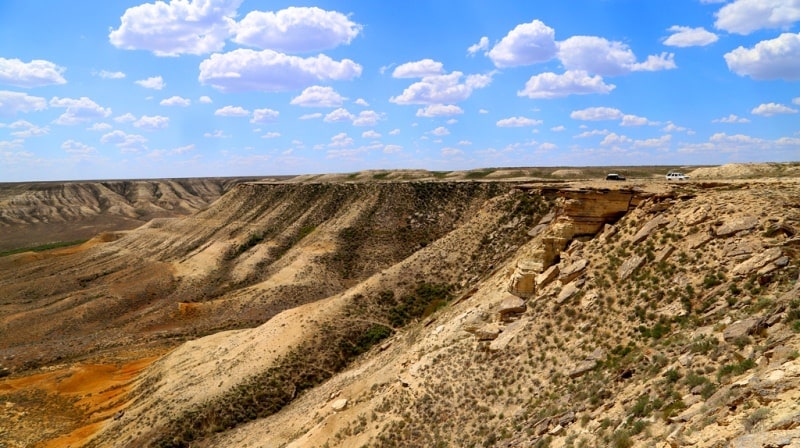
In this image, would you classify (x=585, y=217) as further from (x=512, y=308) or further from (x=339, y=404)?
(x=339, y=404)

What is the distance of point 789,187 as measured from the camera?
18.5 metres

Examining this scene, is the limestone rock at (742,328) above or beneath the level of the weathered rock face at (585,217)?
beneath

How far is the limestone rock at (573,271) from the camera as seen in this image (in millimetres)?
19469

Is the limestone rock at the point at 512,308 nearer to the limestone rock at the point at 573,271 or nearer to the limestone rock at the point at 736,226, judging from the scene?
the limestone rock at the point at 573,271

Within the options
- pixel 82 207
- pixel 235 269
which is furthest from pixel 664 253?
pixel 82 207

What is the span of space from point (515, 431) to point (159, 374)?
27.1m

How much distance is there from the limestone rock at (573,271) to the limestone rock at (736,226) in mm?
4779

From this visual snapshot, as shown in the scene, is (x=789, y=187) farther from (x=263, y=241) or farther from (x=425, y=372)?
(x=263, y=241)

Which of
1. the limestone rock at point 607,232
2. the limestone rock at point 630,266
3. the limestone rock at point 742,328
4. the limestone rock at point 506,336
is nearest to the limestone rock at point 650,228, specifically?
the limestone rock at point 630,266

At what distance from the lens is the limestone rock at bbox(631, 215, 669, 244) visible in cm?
1859

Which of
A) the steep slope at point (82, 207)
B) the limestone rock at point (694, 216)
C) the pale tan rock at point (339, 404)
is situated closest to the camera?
the limestone rock at point (694, 216)

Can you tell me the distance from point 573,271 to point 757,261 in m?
6.42

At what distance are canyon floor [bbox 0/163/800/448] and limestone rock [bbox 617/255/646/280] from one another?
10 cm

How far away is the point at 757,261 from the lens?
46.9 ft
